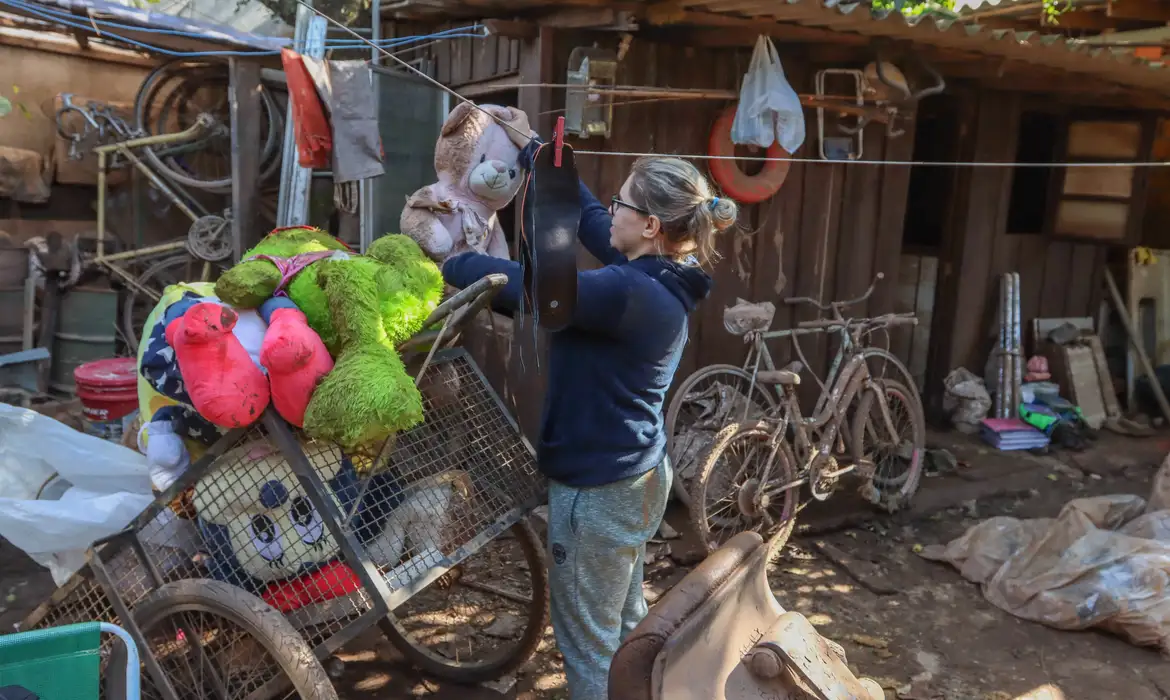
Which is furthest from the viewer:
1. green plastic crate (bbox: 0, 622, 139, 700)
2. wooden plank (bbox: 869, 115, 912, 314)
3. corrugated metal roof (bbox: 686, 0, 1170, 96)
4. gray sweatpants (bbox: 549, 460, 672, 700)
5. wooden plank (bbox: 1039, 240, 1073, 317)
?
wooden plank (bbox: 1039, 240, 1073, 317)

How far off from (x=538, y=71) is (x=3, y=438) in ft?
9.47

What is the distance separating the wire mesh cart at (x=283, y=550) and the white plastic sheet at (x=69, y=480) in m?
0.25

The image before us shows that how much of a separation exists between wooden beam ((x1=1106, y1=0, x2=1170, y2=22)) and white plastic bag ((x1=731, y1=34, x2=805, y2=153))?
461cm

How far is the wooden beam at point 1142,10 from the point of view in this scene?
704cm

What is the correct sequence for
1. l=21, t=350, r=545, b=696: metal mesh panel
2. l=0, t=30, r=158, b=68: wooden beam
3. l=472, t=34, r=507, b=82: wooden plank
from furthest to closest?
1. l=0, t=30, r=158, b=68: wooden beam
2. l=472, t=34, r=507, b=82: wooden plank
3. l=21, t=350, r=545, b=696: metal mesh panel

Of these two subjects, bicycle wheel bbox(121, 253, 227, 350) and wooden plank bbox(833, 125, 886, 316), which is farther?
bicycle wheel bbox(121, 253, 227, 350)

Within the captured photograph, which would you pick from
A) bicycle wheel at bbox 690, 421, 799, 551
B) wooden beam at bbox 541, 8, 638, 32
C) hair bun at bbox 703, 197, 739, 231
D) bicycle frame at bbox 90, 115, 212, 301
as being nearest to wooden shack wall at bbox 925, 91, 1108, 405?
bicycle wheel at bbox 690, 421, 799, 551

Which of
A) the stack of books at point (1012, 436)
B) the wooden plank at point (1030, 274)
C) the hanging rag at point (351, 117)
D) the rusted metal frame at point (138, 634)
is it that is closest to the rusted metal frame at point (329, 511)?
the rusted metal frame at point (138, 634)

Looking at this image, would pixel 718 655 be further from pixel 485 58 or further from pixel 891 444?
pixel 485 58

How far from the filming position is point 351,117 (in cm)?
431

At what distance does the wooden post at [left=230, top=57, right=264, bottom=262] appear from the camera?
598cm

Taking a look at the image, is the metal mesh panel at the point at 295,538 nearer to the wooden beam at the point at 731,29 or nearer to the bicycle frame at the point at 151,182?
the wooden beam at the point at 731,29

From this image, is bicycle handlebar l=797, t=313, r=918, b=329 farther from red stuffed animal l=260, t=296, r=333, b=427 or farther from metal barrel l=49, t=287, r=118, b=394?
metal barrel l=49, t=287, r=118, b=394

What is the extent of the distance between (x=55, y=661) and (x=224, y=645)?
49 centimetres
